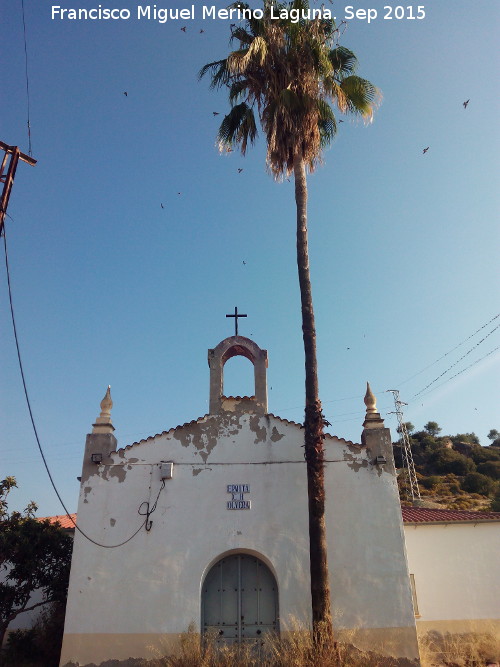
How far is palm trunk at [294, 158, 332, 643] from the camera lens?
9.65 m

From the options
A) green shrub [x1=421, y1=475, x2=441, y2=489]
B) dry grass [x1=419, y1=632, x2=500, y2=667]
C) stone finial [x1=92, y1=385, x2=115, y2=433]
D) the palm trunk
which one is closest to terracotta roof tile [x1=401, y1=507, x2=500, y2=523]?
dry grass [x1=419, y1=632, x2=500, y2=667]

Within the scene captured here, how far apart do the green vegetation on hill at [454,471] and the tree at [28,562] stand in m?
25.7

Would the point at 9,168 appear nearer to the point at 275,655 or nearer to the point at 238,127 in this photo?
the point at 238,127

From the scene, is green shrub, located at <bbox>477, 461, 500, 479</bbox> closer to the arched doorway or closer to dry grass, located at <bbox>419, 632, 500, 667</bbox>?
dry grass, located at <bbox>419, 632, 500, 667</bbox>

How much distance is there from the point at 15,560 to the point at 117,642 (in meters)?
3.80

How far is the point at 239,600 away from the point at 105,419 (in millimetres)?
5394

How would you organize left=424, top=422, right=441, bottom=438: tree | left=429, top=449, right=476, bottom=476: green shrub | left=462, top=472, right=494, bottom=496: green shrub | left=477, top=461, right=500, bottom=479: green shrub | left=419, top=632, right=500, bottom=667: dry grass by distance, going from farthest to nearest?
1. left=424, top=422, right=441, bottom=438: tree
2. left=429, top=449, right=476, bottom=476: green shrub
3. left=477, top=461, right=500, bottom=479: green shrub
4. left=462, top=472, right=494, bottom=496: green shrub
5. left=419, top=632, right=500, bottom=667: dry grass

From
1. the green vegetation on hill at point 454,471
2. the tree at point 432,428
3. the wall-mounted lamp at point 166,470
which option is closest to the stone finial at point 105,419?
the wall-mounted lamp at point 166,470

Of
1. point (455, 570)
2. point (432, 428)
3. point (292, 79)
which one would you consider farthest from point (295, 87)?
point (432, 428)

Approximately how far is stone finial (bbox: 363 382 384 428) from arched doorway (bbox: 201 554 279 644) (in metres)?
4.23

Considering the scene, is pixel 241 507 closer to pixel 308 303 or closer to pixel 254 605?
pixel 254 605

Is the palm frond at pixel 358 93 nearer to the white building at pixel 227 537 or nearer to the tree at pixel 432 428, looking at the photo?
the white building at pixel 227 537

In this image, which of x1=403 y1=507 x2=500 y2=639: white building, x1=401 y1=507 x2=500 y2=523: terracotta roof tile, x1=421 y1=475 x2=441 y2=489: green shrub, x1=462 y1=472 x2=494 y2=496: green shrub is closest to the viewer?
x1=403 y1=507 x2=500 y2=639: white building

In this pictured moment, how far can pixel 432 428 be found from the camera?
64625mm
